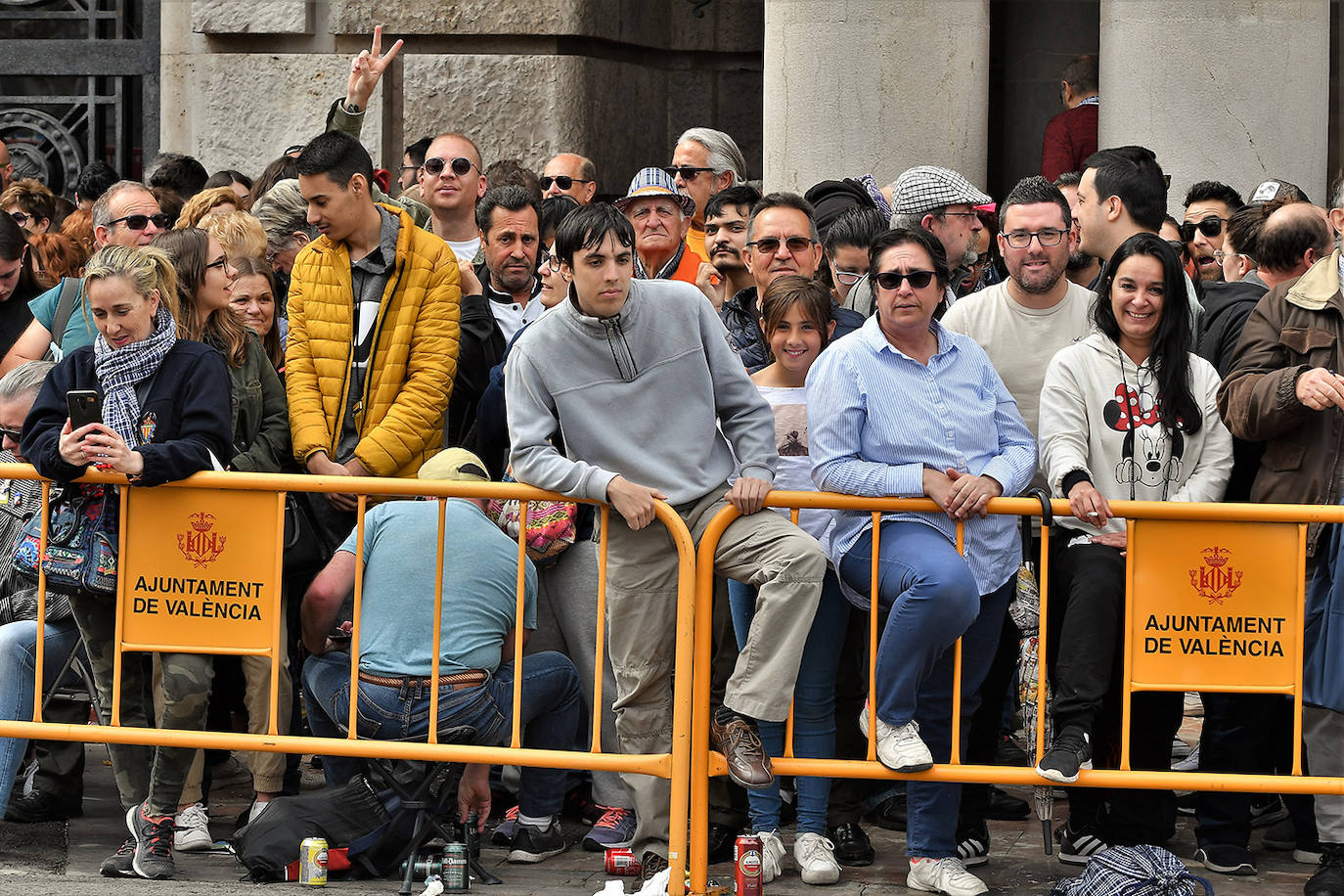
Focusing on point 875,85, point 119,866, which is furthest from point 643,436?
point 875,85

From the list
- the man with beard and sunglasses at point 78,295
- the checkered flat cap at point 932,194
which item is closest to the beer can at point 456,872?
the man with beard and sunglasses at point 78,295

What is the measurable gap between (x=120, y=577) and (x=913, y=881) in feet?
8.65

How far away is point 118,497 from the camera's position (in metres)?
6.03

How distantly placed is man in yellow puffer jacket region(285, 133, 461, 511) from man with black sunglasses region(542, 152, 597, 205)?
2195mm

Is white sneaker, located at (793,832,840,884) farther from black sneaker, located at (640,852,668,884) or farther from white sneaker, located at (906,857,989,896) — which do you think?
black sneaker, located at (640,852,668,884)

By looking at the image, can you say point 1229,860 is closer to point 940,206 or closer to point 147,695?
point 940,206

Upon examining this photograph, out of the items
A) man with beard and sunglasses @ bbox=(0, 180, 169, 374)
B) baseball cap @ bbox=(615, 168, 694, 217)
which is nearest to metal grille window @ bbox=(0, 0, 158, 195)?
man with beard and sunglasses @ bbox=(0, 180, 169, 374)

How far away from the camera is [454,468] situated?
6129 millimetres

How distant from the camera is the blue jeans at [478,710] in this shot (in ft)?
19.6

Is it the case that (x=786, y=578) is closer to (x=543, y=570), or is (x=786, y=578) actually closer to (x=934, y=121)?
(x=543, y=570)

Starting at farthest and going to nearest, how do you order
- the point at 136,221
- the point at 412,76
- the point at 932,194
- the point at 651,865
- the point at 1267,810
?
1. the point at 412,76
2. the point at 136,221
3. the point at 932,194
4. the point at 1267,810
5. the point at 651,865

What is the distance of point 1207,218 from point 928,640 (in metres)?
3.67

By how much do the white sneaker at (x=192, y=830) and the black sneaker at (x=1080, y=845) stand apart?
9.15ft

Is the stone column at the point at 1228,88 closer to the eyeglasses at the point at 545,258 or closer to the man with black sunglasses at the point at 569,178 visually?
the man with black sunglasses at the point at 569,178
